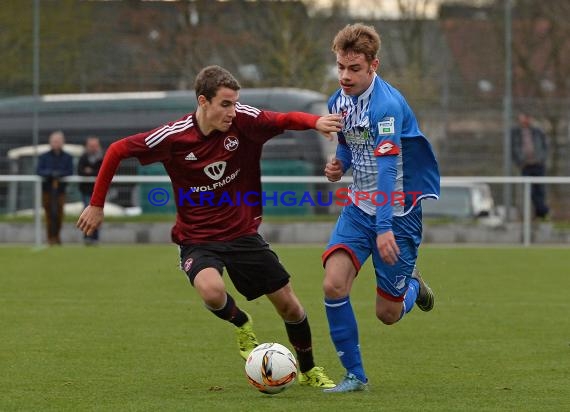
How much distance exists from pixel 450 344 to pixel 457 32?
16.4 meters

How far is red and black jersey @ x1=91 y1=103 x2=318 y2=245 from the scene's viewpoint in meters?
7.09

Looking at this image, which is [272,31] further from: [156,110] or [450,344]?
[450,344]

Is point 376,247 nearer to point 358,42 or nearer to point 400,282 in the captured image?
point 400,282

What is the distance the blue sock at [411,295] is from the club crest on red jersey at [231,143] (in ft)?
4.65

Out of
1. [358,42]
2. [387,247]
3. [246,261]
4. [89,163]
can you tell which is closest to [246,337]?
[246,261]

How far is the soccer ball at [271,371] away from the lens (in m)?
6.47

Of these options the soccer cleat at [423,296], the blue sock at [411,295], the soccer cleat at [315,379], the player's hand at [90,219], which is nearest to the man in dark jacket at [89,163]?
the soccer cleat at [423,296]

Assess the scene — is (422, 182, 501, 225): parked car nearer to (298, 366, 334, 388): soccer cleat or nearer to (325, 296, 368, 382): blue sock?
(298, 366, 334, 388): soccer cleat

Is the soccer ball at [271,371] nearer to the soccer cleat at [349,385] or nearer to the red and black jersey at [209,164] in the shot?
the soccer cleat at [349,385]

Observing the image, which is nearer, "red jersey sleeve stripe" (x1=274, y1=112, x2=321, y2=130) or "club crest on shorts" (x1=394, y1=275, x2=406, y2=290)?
"red jersey sleeve stripe" (x1=274, y1=112, x2=321, y2=130)

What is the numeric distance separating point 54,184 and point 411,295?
1266cm

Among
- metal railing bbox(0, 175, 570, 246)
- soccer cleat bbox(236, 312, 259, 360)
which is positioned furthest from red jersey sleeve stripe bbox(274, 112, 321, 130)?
metal railing bbox(0, 175, 570, 246)

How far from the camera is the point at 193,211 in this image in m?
7.20

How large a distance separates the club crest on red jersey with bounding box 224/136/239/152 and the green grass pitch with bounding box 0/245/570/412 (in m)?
1.39
